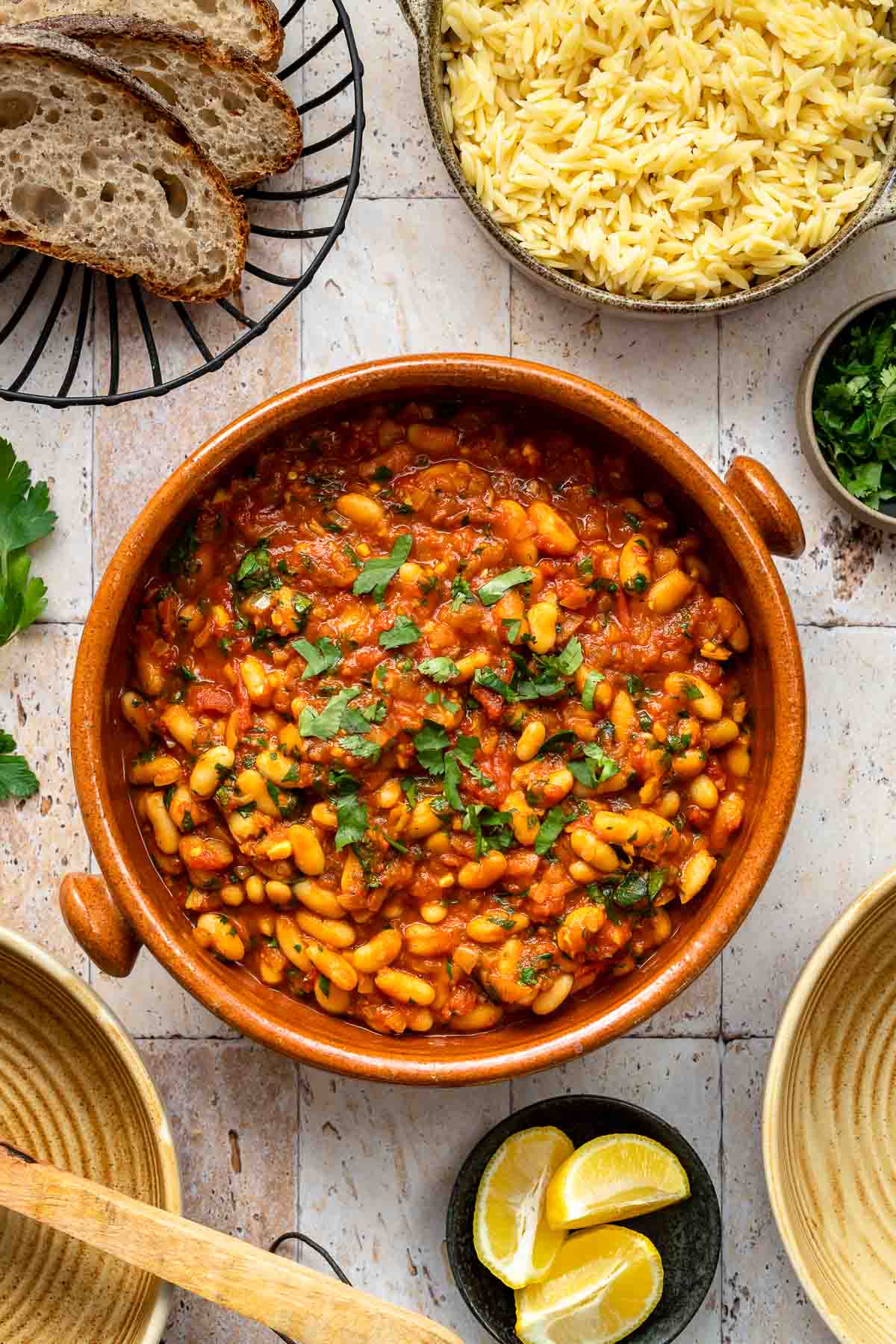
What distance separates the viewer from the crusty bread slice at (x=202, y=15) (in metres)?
2.60

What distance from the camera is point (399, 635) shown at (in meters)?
2.32

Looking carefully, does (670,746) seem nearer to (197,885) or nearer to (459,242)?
(197,885)

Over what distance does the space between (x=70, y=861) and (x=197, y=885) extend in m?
0.58

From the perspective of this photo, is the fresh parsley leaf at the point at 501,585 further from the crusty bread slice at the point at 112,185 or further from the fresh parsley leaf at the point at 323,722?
the crusty bread slice at the point at 112,185

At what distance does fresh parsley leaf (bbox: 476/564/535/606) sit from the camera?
2.35m

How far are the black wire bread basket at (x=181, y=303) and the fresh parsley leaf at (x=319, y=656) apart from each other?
2.64 ft

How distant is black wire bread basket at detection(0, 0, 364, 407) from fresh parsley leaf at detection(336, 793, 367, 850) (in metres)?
1.07

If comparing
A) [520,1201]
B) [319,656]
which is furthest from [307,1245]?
[319,656]

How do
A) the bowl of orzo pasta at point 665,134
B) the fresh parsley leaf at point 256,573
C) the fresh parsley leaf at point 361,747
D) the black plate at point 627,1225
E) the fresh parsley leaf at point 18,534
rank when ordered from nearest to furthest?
the fresh parsley leaf at point 361,747 → the fresh parsley leaf at point 256,573 → the bowl of orzo pasta at point 665,134 → the black plate at point 627,1225 → the fresh parsley leaf at point 18,534

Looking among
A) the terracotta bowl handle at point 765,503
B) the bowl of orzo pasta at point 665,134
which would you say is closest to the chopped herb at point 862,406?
the bowl of orzo pasta at point 665,134

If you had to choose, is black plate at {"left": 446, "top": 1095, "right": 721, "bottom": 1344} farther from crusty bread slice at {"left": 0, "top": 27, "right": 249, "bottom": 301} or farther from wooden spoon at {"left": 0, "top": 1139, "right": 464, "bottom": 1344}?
crusty bread slice at {"left": 0, "top": 27, "right": 249, "bottom": 301}

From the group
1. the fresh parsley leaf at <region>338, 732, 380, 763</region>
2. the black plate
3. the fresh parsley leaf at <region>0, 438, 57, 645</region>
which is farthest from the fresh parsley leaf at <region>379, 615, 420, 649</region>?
the black plate

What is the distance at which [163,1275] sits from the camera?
241 cm

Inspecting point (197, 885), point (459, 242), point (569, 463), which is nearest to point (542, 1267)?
point (197, 885)
